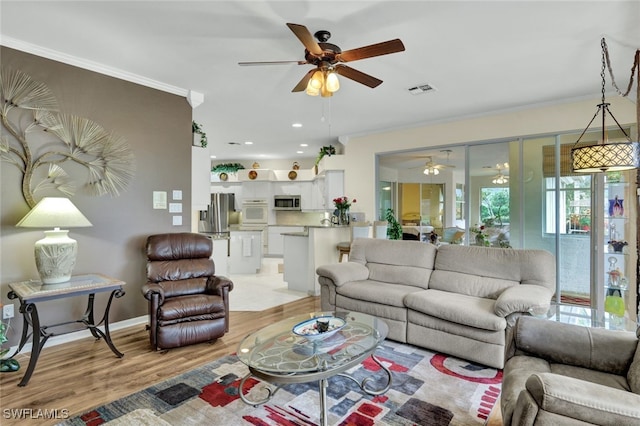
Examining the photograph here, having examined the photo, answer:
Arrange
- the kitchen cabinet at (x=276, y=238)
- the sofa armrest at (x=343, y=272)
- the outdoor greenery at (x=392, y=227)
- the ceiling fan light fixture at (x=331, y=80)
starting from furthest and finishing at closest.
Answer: the kitchen cabinet at (x=276, y=238), the outdoor greenery at (x=392, y=227), the sofa armrest at (x=343, y=272), the ceiling fan light fixture at (x=331, y=80)

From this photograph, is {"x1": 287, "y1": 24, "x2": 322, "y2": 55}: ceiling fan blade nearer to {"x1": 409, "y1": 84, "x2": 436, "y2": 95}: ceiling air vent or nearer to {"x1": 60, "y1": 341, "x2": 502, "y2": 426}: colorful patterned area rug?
{"x1": 409, "y1": 84, "x2": 436, "y2": 95}: ceiling air vent

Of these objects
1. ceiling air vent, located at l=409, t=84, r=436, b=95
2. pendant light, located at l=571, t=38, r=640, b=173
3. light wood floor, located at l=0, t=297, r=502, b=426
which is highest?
ceiling air vent, located at l=409, t=84, r=436, b=95

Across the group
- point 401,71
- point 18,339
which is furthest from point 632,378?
point 18,339

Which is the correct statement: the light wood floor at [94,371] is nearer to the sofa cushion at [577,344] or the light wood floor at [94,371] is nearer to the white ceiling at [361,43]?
the sofa cushion at [577,344]

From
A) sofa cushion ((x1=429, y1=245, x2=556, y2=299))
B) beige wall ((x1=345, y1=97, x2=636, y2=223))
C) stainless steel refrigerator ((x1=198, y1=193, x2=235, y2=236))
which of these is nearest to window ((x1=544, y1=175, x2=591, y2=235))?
beige wall ((x1=345, y1=97, x2=636, y2=223))

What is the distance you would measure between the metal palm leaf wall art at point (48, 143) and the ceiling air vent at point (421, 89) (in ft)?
11.2

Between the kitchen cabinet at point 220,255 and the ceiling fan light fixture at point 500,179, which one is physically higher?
the ceiling fan light fixture at point 500,179

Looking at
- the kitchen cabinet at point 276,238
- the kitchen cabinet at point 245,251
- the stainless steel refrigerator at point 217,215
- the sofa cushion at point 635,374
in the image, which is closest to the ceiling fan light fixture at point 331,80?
the sofa cushion at point 635,374

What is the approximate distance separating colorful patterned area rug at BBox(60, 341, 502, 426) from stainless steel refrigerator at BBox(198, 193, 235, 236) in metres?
5.88

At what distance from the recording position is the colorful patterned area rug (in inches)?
78.9

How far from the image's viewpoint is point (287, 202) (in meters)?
8.73

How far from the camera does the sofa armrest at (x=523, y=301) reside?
98.2 inches

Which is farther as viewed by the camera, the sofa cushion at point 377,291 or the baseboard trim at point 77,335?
the sofa cushion at point 377,291

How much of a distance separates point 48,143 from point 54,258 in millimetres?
1200
